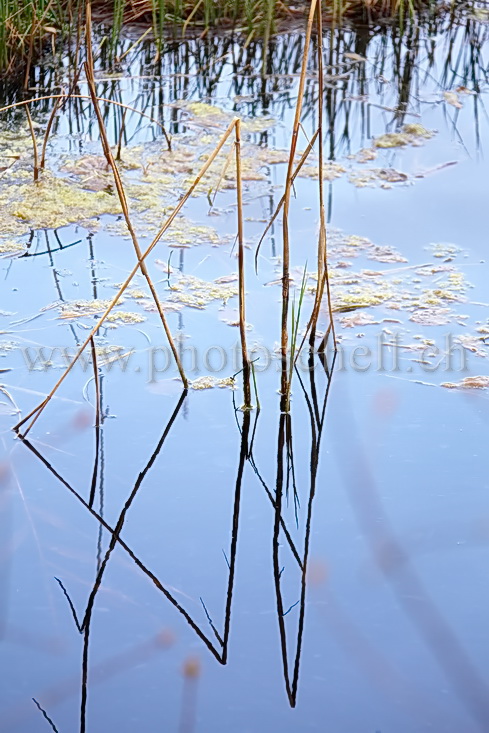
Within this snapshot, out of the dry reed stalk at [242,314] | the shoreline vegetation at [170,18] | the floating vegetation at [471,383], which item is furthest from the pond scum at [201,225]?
the shoreline vegetation at [170,18]

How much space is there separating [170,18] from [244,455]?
2.69m

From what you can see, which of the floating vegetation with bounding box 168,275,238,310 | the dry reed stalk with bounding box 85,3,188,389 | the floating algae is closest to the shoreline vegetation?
the floating algae

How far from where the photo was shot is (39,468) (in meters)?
1.52

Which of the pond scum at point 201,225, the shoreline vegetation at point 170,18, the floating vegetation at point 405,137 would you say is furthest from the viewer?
the shoreline vegetation at point 170,18

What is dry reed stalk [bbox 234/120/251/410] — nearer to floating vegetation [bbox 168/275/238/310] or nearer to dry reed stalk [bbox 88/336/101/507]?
dry reed stalk [bbox 88/336/101/507]

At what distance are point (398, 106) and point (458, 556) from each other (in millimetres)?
2151

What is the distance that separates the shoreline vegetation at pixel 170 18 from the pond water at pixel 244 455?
0.60 meters

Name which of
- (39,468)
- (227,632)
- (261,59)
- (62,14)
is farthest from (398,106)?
(227,632)

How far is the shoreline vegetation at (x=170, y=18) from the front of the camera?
3293mm

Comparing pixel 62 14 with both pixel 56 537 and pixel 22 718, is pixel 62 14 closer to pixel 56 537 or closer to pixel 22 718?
pixel 56 537

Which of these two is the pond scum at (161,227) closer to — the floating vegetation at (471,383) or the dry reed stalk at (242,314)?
the dry reed stalk at (242,314)

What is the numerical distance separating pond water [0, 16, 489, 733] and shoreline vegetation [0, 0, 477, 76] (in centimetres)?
60

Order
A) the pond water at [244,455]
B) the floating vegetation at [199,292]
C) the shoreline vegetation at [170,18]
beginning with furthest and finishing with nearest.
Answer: the shoreline vegetation at [170,18]
the floating vegetation at [199,292]
the pond water at [244,455]

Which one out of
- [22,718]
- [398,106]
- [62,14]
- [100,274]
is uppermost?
[62,14]
